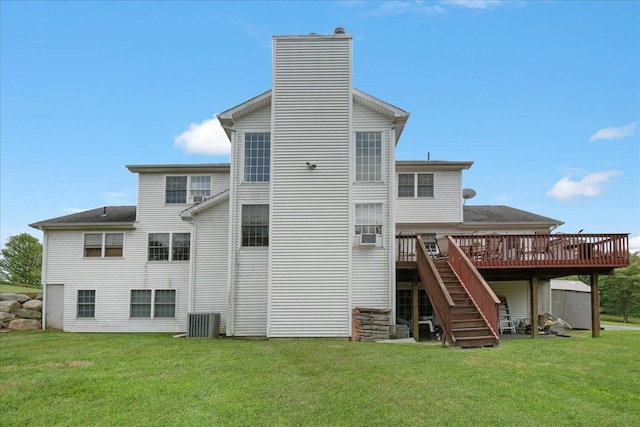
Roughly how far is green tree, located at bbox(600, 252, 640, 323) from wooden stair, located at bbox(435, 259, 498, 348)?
1064 inches

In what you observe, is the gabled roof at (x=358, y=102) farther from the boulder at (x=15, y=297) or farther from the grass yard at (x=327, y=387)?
the boulder at (x=15, y=297)

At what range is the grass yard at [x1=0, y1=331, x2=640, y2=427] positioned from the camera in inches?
267

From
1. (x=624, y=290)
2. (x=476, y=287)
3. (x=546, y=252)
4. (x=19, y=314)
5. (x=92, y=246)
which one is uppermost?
(x=92, y=246)

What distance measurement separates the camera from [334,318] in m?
15.5

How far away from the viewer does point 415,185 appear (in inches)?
787

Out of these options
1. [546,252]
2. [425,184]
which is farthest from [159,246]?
[546,252]

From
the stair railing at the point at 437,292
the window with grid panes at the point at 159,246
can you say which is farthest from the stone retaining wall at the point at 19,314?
the stair railing at the point at 437,292

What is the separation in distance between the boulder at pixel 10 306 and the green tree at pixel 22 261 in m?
26.7

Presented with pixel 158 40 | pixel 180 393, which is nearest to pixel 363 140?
pixel 158 40

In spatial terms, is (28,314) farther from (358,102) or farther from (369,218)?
(358,102)

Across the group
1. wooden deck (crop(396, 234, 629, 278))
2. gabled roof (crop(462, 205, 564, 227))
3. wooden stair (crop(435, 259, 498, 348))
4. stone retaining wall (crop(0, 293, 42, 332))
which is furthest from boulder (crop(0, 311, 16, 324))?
gabled roof (crop(462, 205, 564, 227))

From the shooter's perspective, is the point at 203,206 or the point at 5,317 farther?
the point at 5,317

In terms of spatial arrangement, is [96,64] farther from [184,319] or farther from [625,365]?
[625,365]

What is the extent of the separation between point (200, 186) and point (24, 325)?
360 inches
